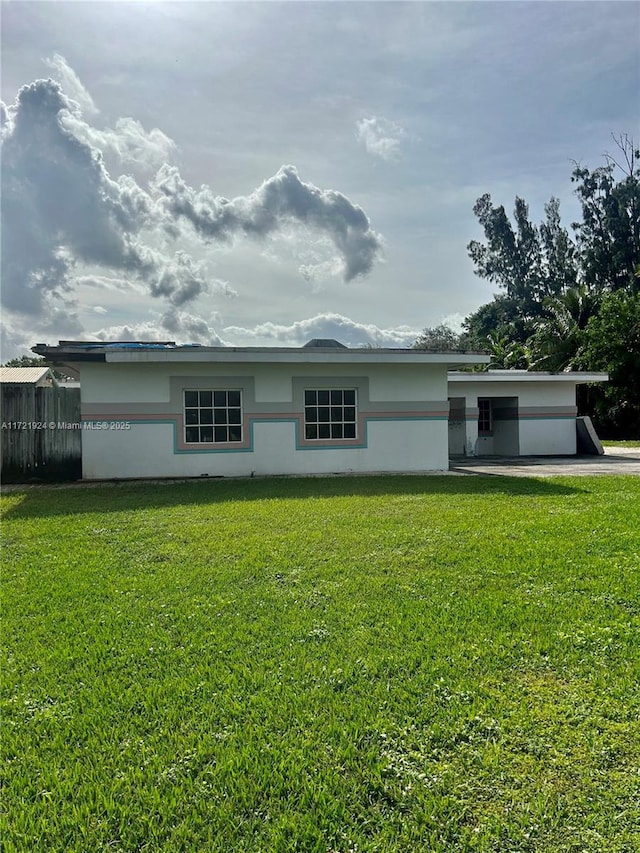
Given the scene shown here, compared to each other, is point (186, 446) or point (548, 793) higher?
point (186, 446)

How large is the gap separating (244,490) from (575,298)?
24.7 metres

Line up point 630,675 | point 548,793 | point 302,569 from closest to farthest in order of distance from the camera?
1. point 548,793
2. point 630,675
3. point 302,569

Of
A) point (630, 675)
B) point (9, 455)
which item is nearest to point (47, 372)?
point (9, 455)

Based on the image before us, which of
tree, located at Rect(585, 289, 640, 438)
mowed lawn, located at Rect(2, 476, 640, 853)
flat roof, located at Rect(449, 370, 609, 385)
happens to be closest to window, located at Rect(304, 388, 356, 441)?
flat roof, located at Rect(449, 370, 609, 385)

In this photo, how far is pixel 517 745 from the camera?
94.4 inches

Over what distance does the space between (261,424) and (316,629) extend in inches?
364

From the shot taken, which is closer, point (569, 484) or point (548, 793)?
point (548, 793)

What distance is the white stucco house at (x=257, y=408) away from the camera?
1191 cm

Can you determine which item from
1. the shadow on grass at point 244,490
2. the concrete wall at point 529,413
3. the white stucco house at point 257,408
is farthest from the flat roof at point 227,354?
the concrete wall at point 529,413

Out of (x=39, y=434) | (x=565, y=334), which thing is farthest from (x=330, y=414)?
(x=565, y=334)

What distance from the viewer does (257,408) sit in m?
12.6

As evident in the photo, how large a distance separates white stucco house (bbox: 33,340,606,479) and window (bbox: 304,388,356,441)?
0.02 meters

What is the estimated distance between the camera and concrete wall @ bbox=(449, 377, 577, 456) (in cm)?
1803

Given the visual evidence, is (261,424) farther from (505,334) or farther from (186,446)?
(505,334)
